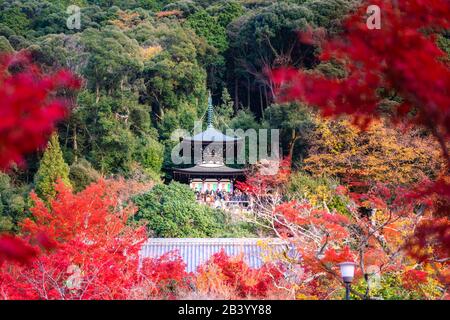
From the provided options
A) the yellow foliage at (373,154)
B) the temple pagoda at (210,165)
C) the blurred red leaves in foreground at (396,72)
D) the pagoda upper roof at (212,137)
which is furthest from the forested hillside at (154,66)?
the blurred red leaves in foreground at (396,72)

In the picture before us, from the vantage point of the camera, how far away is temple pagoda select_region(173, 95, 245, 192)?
2594 cm

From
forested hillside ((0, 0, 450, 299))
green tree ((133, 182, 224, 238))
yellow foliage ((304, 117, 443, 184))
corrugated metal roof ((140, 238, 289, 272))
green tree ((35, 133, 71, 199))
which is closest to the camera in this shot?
forested hillside ((0, 0, 450, 299))

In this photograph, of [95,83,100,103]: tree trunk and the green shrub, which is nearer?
the green shrub

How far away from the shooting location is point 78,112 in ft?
84.4

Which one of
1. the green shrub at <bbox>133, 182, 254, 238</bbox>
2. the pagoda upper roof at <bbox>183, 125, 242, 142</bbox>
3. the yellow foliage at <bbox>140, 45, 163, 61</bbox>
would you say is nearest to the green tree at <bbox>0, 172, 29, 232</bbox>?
the green shrub at <bbox>133, 182, 254, 238</bbox>

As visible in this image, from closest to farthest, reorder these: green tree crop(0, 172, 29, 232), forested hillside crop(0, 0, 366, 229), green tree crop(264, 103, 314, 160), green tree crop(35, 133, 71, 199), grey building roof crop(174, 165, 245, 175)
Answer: green tree crop(0, 172, 29, 232) < green tree crop(35, 133, 71, 199) < green tree crop(264, 103, 314, 160) < forested hillside crop(0, 0, 366, 229) < grey building roof crop(174, 165, 245, 175)

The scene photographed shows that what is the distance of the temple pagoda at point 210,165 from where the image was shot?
25938mm

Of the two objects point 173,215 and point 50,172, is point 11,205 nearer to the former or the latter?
point 50,172

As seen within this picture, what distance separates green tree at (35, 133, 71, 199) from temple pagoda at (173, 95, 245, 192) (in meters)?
5.14

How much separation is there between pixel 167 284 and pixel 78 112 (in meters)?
15.4

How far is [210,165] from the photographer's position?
26.5 metres

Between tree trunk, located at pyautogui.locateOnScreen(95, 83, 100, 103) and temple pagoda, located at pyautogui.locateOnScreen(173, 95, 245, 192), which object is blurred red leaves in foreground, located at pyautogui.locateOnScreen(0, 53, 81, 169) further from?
tree trunk, located at pyautogui.locateOnScreen(95, 83, 100, 103)
